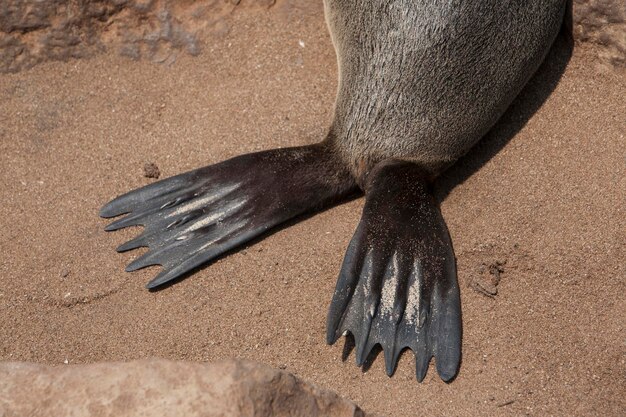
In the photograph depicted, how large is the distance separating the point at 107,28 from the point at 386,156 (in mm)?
1698

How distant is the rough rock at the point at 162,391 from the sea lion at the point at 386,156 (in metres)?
0.93

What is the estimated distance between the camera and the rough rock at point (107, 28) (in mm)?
4227

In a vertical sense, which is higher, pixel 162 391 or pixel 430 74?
pixel 162 391

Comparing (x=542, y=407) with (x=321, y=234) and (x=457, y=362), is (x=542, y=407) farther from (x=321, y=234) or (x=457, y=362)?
(x=321, y=234)

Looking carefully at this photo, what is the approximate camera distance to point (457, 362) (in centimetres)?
307

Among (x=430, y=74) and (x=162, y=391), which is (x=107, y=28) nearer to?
(x=430, y=74)

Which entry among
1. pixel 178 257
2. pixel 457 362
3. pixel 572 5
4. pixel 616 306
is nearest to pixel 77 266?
pixel 178 257

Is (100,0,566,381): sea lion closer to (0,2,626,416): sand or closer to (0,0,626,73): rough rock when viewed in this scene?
(0,2,626,416): sand

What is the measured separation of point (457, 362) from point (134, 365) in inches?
49.7

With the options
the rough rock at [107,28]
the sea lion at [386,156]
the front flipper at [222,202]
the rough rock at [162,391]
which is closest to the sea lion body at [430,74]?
the sea lion at [386,156]

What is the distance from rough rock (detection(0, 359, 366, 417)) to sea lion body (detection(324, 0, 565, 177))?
4.97ft

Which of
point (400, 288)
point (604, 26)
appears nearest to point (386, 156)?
point (400, 288)

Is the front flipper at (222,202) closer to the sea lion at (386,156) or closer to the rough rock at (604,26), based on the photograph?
the sea lion at (386,156)

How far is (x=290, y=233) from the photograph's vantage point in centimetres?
355
